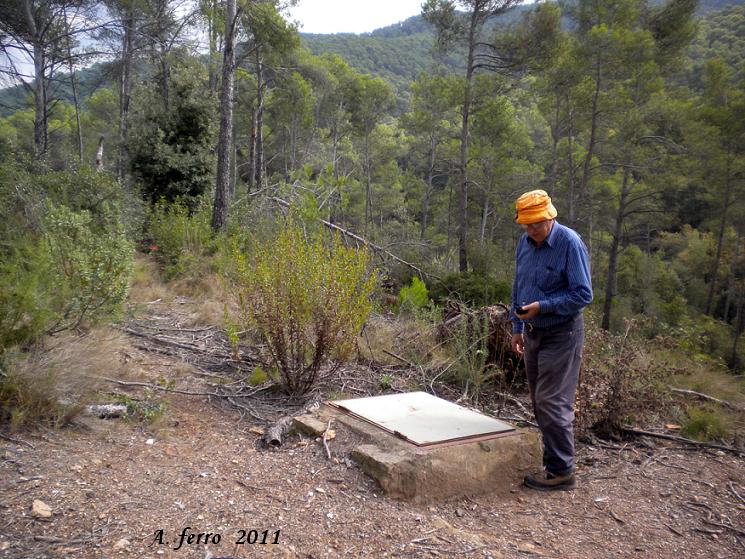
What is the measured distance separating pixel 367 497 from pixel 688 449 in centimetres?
293

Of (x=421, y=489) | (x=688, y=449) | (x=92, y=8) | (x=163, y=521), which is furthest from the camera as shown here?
(x=92, y=8)

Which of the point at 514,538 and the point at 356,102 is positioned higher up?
the point at 356,102

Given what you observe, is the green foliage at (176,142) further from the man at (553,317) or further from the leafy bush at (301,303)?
the man at (553,317)

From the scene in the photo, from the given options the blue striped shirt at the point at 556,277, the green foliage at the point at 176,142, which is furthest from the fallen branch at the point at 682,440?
the green foliage at the point at 176,142

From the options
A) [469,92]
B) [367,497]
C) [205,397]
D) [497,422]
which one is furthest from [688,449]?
[469,92]

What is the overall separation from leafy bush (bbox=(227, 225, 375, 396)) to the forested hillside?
2 centimetres

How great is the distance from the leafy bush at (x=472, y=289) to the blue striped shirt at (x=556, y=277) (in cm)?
619

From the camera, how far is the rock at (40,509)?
2.41 m

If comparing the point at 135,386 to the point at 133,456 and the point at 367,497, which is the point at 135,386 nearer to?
the point at 133,456

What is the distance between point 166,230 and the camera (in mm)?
10297

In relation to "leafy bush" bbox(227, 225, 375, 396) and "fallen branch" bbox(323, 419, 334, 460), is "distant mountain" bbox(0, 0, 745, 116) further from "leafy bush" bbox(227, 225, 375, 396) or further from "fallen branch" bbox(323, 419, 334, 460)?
"fallen branch" bbox(323, 419, 334, 460)

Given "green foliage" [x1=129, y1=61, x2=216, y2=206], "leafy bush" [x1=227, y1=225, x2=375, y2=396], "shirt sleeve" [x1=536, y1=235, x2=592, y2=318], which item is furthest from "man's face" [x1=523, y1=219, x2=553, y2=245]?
"green foliage" [x1=129, y1=61, x2=216, y2=206]

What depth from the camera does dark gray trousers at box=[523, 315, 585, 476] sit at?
341 centimetres

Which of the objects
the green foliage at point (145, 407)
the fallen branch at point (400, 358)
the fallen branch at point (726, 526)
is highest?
the green foliage at point (145, 407)
